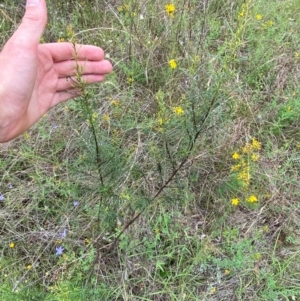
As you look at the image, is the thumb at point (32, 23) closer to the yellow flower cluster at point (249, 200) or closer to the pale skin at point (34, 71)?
the pale skin at point (34, 71)

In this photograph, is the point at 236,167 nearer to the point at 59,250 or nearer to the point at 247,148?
the point at 247,148

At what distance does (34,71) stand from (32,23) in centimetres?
20

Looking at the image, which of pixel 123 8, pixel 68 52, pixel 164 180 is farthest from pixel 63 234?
pixel 123 8

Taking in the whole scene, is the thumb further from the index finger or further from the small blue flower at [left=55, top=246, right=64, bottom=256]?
the small blue flower at [left=55, top=246, right=64, bottom=256]

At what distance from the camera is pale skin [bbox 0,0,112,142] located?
1535mm

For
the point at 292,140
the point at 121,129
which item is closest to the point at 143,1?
the point at 121,129

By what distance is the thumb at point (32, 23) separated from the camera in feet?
4.98

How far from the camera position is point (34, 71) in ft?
5.36

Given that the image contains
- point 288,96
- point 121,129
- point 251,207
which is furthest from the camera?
point 288,96

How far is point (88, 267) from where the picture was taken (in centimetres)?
183

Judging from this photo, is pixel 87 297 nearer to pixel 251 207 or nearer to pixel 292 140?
pixel 251 207

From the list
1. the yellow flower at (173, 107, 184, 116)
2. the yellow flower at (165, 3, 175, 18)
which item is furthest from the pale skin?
the yellow flower at (165, 3, 175, 18)

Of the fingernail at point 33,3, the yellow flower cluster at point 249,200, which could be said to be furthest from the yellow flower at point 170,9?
the yellow flower cluster at point 249,200

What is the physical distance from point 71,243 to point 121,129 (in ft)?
2.22
